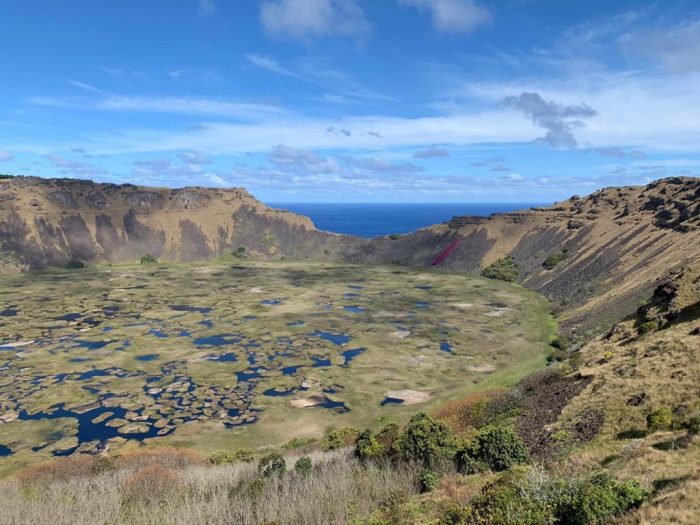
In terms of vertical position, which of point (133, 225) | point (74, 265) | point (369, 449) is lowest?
point (369, 449)

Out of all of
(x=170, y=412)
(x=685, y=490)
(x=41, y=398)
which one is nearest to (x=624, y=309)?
(x=685, y=490)

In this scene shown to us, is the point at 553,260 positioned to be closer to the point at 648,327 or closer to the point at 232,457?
the point at 648,327

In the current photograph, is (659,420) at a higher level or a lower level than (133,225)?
lower

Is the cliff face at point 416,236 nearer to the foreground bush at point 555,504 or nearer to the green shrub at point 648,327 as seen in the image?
the green shrub at point 648,327

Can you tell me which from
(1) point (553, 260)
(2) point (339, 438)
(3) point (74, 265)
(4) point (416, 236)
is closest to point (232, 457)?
(2) point (339, 438)

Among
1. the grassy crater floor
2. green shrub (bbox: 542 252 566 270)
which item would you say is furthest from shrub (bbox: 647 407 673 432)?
green shrub (bbox: 542 252 566 270)

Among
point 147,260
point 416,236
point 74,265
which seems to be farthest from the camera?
point 416,236

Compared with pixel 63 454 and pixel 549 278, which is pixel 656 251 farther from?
pixel 63 454

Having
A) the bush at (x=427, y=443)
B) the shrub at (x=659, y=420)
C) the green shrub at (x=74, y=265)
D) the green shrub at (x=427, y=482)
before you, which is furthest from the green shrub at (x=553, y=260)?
the green shrub at (x=74, y=265)
